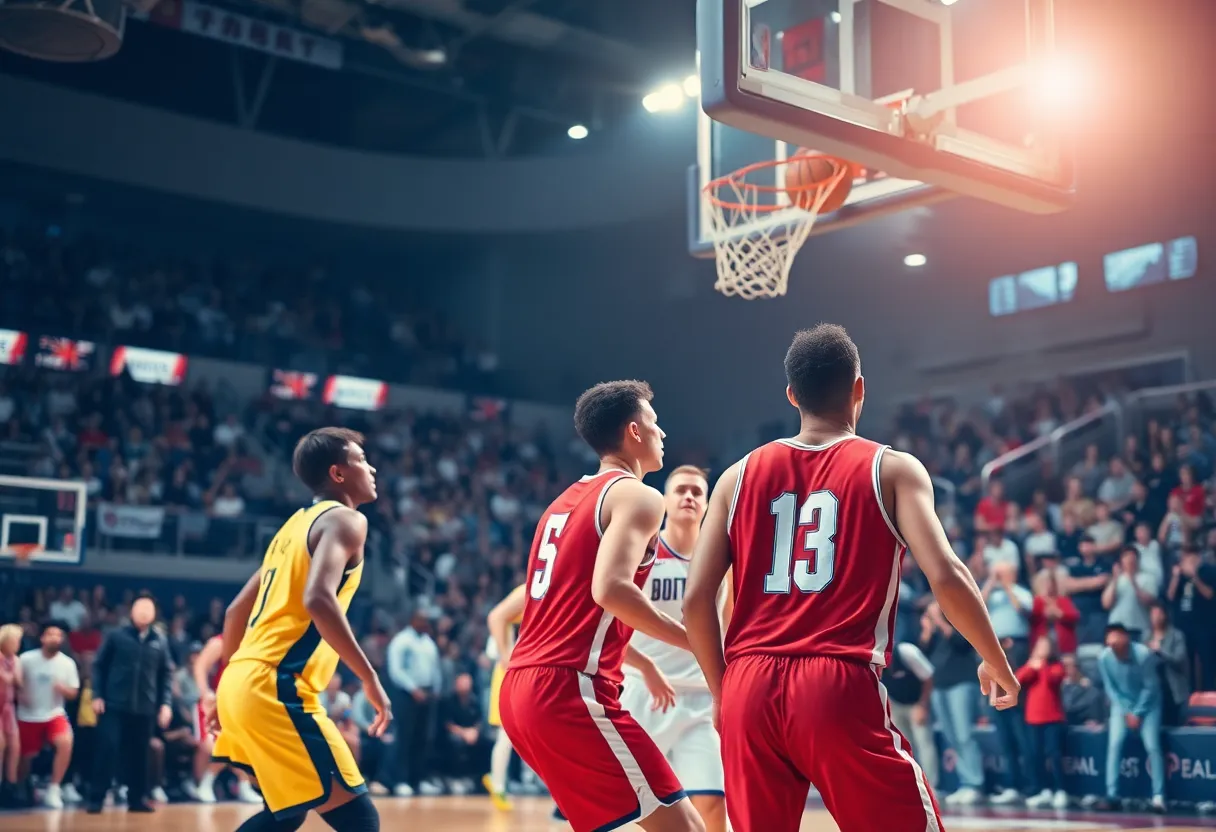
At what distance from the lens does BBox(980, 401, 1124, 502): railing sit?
14703 mm

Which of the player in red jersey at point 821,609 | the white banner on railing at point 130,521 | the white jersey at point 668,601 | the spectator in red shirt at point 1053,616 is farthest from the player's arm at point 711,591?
the white banner on railing at point 130,521

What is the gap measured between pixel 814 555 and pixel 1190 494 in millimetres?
9435

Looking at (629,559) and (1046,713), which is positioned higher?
(629,559)

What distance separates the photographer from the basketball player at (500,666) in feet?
21.6

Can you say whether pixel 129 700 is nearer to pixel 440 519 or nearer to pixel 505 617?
pixel 505 617

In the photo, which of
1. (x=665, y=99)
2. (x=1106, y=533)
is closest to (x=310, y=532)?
(x=1106, y=533)

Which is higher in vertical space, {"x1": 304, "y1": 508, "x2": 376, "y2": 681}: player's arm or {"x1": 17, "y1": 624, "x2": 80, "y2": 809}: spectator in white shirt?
{"x1": 304, "y1": 508, "x2": 376, "y2": 681}: player's arm

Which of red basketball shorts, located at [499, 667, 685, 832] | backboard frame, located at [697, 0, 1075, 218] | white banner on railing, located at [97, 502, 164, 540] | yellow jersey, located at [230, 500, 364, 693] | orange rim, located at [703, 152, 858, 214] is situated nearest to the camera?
red basketball shorts, located at [499, 667, 685, 832]

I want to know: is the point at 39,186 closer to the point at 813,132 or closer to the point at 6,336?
the point at 6,336

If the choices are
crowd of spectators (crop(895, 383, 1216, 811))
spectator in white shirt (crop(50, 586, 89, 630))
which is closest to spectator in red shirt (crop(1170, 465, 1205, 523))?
crowd of spectators (crop(895, 383, 1216, 811))

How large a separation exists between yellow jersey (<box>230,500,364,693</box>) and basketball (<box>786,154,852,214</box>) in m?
4.36

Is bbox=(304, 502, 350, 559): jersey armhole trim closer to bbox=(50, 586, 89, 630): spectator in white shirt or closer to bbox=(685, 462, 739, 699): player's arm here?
bbox=(685, 462, 739, 699): player's arm

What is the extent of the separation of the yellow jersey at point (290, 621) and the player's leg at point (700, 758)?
1604 millimetres

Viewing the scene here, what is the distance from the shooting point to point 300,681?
425 cm
